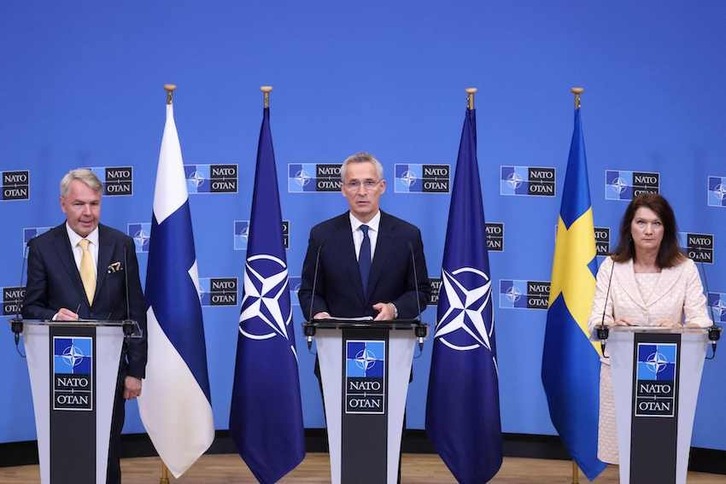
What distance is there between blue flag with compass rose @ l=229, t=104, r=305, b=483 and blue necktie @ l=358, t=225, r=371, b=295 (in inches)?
21.4

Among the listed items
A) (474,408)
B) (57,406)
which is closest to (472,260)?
(474,408)

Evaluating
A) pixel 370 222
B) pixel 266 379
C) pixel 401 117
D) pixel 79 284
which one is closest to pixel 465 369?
pixel 370 222

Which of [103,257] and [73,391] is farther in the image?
[103,257]

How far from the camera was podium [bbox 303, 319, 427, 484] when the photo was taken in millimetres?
3814

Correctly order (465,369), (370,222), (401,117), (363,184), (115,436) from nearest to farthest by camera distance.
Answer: (115,436)
(363,184)
(370,222)
(465,369)
(401,117)

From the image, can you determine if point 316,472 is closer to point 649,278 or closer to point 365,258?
point 365,258

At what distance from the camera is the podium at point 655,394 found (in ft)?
12.4

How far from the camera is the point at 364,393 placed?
3836 millimetres

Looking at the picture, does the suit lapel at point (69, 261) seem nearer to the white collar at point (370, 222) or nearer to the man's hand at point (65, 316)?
the man's hand at point (65, 316)

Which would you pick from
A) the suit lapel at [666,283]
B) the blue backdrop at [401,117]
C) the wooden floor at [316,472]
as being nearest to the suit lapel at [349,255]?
the suit lapel at [666,283]

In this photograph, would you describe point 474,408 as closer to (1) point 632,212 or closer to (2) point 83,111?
(1) point 632,212

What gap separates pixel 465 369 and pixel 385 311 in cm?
81

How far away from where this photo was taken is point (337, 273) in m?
4.50

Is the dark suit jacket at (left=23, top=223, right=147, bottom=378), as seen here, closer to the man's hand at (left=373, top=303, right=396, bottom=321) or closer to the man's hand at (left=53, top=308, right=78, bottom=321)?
the man's hand at (left=53, top=308, right=78, bottom=321)
